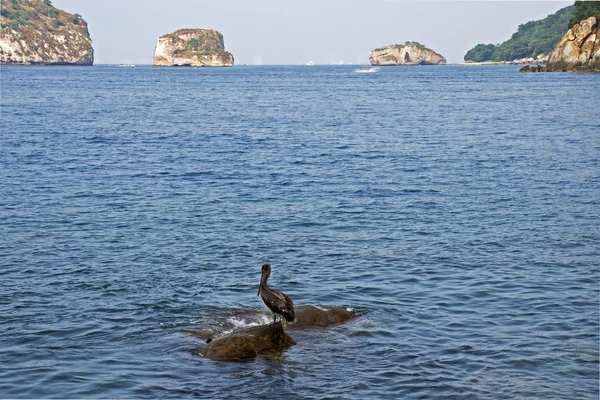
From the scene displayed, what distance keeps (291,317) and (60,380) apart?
16.8 ft

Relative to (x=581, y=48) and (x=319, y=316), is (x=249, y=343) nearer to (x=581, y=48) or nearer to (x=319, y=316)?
(x=319, y=316)

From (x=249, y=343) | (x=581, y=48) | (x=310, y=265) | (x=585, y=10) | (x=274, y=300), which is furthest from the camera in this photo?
(x=585, y=10)

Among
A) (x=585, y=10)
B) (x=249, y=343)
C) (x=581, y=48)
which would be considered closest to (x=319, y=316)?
(x=249, y=343)

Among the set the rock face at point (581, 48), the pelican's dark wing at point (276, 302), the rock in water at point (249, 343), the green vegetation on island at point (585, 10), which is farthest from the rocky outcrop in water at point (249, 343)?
the green vegetation on island at point (585, 10)

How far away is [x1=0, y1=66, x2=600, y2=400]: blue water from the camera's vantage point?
51.2 ft

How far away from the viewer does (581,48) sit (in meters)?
167

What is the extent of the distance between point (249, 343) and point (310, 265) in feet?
24.2

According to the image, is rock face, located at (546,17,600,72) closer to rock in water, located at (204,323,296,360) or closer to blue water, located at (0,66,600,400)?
blue water, located at (0,66,600,400)

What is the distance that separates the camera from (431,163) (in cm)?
4472

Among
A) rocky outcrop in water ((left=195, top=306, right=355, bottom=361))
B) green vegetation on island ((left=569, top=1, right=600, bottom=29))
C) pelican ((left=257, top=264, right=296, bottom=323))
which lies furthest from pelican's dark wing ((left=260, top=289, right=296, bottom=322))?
green vegetation on island ((left=569, top=1, right=600, bottom=29))

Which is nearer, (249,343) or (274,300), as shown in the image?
(249,343)

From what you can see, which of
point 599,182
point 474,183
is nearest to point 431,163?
point 474,183

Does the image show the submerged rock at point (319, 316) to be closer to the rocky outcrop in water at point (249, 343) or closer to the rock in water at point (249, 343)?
the rocky outcrop in water at point (249, 343)

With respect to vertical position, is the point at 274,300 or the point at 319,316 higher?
the point at 274,300
